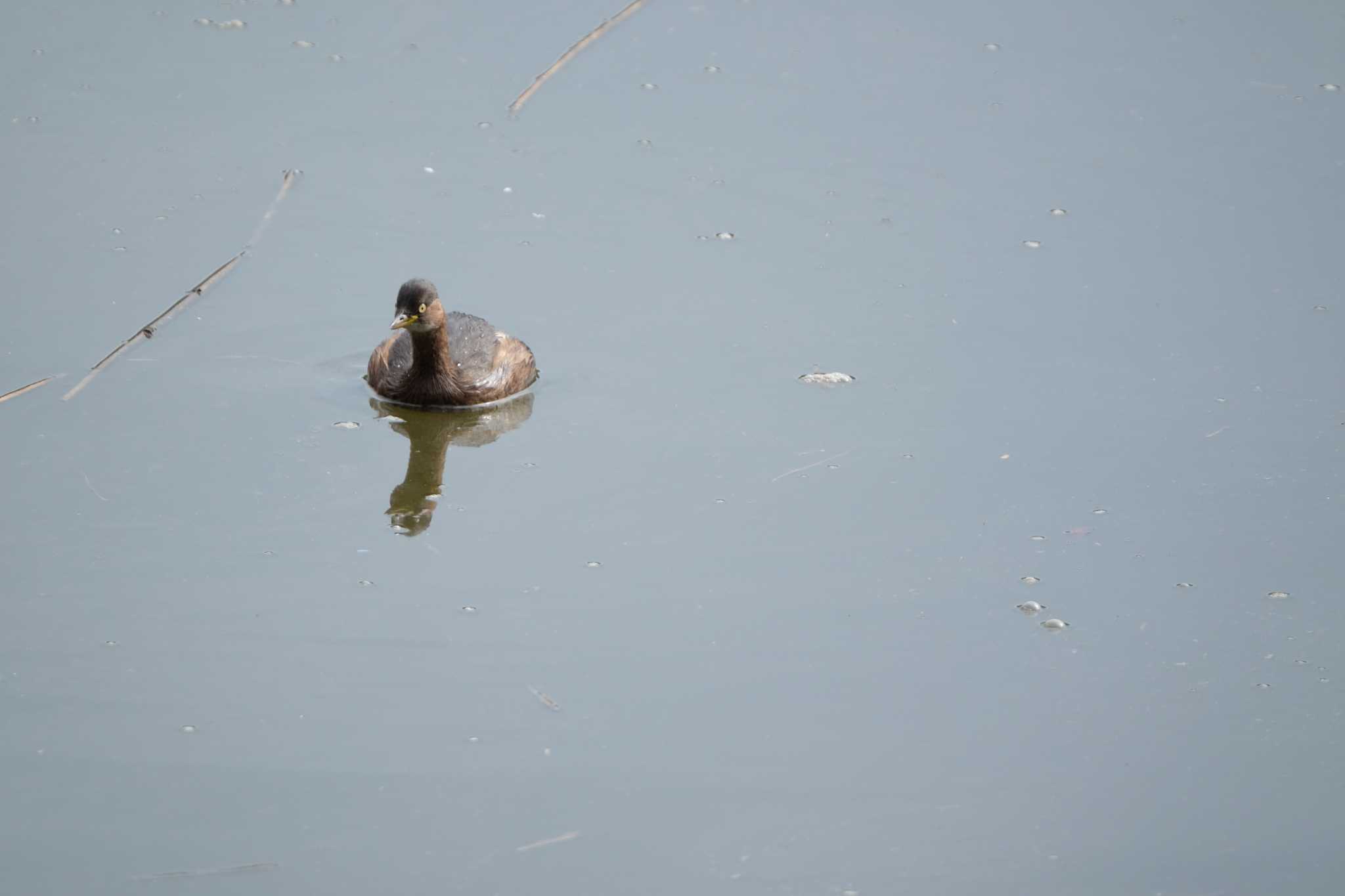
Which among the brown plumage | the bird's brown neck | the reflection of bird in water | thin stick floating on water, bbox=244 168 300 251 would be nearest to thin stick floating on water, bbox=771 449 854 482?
the reflection of bird in water

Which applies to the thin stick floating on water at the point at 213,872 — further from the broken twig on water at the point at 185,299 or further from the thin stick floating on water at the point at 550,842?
the broken twig on water at the point at 185,299

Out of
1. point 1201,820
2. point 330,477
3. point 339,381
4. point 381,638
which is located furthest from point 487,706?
point 339,381

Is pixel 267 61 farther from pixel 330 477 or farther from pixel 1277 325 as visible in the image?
pixel 1277 325

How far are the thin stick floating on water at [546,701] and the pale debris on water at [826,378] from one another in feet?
9.70

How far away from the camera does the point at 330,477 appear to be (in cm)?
818

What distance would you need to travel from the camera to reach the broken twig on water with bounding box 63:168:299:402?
873 cm

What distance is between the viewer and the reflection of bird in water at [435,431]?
823 cm

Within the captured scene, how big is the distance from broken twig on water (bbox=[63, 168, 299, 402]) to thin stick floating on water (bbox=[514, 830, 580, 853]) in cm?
392

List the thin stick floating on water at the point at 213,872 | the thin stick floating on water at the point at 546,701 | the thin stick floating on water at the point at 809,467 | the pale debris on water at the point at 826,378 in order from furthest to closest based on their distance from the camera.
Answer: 1. the pale debris on water at the point at 826,378
2. the thin stick floating on water at the point at 809,467
3. the thin stick floating on water at the point at 546,701
4. the thin stick floating on water at the point at 213,872

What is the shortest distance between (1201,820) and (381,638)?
3125mm

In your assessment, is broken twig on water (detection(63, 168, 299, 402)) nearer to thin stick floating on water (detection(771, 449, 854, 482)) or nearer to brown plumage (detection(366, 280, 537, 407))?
brown plumage (detection(366, 280, 537, 407))

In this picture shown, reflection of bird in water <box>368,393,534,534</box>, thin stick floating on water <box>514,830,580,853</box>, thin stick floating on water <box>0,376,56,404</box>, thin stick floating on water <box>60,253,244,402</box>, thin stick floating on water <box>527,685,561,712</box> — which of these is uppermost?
thin stick floating on water <box>60,253,244,402</box>

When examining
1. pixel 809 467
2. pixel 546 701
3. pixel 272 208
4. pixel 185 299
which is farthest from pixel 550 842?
pixel 272 208

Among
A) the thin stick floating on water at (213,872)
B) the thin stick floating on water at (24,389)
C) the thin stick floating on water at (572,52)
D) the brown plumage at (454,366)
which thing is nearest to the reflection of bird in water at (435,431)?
the brown plumage at (454,366)
